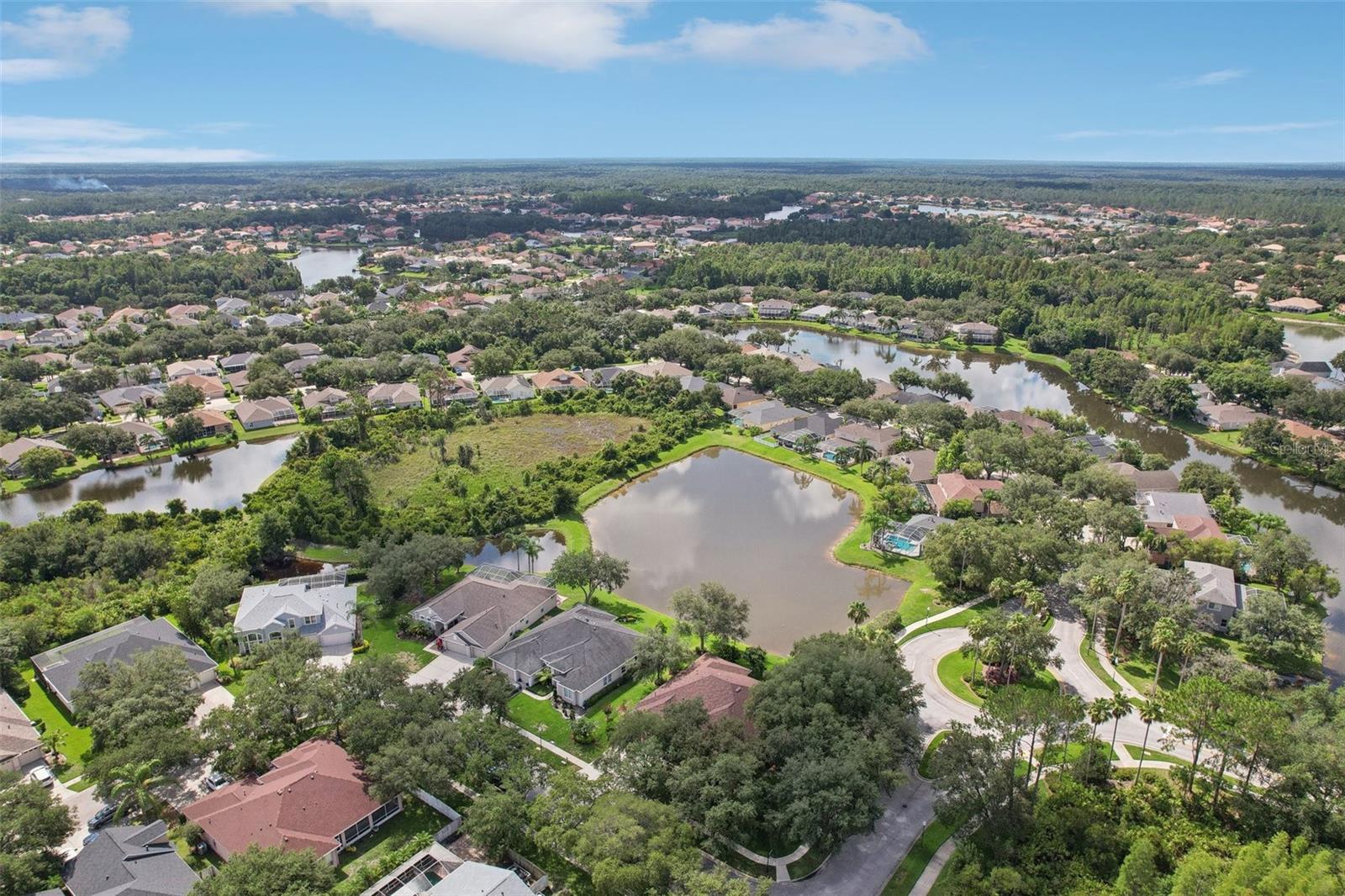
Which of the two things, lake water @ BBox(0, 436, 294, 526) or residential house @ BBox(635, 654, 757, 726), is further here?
lake water @ BBox(0, 436, 294, 526)

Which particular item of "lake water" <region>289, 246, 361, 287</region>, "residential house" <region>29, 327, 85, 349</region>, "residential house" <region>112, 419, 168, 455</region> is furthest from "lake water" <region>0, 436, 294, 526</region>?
"lake water" <region>289, 246, 361, 287</region>

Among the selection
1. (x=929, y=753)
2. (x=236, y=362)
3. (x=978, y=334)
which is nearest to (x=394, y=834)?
(x=929, y=753)

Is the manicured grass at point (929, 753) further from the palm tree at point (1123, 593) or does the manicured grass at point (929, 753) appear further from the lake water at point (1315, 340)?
the lake water at point (1315, 340)

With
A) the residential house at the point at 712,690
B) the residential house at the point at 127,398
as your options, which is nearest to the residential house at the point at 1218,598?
the residential house at the point at 712,690

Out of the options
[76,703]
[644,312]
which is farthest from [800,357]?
[76,703]

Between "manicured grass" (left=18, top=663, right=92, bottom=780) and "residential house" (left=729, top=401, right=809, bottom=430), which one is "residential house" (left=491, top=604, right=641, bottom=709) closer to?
"manicured grass" (left=18, top=663, right=92, bottom=780)

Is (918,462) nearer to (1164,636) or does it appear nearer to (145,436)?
(1164,636)
